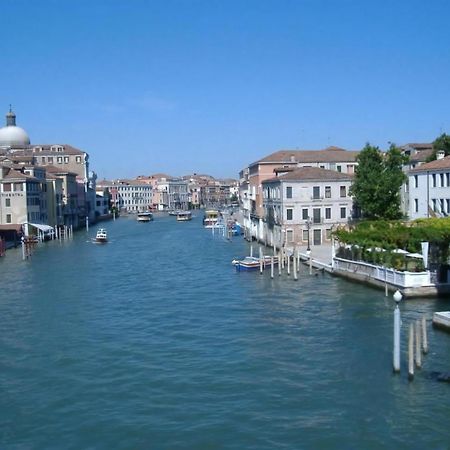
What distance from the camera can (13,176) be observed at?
49.8 meters

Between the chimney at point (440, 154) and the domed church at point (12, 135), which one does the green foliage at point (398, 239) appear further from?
the domed church at point (12, 135)

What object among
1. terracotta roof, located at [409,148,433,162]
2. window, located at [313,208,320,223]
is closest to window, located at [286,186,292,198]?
window, located at [313,208,320,223]

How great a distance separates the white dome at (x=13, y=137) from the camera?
77938 mm

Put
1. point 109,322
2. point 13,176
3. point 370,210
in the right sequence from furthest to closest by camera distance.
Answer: point 13,176, point 370,210, point 109,322

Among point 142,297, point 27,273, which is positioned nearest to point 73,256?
point 27,273

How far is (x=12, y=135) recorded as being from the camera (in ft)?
259

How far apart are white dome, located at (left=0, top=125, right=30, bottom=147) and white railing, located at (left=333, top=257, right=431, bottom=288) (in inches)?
2413

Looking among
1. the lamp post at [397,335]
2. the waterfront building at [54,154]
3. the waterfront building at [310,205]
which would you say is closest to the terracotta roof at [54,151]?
the waterfront building at [54,154]

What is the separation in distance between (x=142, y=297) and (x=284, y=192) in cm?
1492

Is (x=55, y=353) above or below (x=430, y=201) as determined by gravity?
below

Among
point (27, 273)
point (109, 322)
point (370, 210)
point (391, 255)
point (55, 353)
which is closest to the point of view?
point (55, 353)

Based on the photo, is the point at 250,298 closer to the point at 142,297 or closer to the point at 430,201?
the point at 142,297

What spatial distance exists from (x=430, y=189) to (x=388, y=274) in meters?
11.1

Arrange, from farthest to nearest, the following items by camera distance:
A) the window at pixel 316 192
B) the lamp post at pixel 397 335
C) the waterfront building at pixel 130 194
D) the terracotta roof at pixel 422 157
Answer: the waterfront building at pixel 130 194 < the terracotta roof at pixel 422 157 < the window at pixel 316 192 < the lamp post at pixel 397 335
